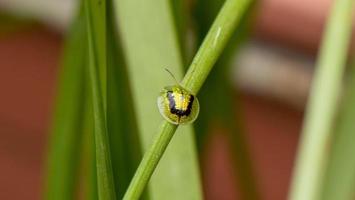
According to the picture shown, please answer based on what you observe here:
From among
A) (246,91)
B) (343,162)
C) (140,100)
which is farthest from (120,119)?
(246,91)

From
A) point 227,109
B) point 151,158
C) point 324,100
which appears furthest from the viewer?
point 227,109

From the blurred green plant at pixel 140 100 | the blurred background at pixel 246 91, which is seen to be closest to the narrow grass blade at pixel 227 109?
the blurred green plant at pixel 140 100

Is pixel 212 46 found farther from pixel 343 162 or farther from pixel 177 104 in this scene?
pixel 343 162

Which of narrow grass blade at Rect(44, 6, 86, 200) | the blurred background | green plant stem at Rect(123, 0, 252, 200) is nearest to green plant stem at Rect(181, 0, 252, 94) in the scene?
green plant stem at Rect(123, 0, 252, 200)

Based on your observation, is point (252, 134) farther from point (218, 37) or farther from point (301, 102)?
point (218, 37)

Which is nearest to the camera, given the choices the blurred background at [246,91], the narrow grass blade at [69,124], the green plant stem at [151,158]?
the green plant stem at [151,158]

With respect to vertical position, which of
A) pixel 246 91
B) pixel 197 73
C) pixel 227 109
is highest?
pixel 197 73

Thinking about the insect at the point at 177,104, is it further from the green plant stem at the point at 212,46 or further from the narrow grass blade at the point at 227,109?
the narrow grass blade at the point at 227,109
